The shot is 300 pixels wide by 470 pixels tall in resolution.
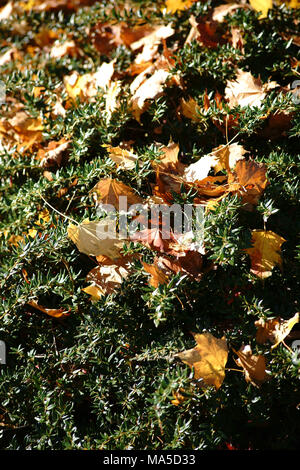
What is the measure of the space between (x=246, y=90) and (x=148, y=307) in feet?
3.84

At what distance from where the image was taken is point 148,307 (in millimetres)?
1717

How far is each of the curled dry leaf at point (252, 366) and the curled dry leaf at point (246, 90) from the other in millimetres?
1135

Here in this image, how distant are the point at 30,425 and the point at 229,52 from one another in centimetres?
192

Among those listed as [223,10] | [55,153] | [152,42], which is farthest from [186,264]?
[223,10]

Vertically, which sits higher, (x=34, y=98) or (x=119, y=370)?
(x=34, y=98)

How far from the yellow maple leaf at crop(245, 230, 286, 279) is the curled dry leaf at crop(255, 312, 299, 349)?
7.6 inches

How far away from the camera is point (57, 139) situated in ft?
7.66

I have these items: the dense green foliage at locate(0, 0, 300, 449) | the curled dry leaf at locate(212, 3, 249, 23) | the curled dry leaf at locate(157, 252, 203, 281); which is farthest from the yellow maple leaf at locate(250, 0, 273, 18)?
the curled dry leaf at locate(157, 252, 203, 281)

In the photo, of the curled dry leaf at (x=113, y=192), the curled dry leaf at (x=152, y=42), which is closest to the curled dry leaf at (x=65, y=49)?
the curled dry leaf at (x=152, y=42)

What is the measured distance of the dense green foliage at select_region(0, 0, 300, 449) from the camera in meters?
1.55

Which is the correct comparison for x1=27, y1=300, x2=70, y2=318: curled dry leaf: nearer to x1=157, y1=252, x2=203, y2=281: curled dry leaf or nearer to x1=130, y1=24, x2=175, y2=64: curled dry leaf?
x1=157, y1=252, x2=203, y2=281: curled dry leaf

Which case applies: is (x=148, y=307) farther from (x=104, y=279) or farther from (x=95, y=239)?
(x=95, y=239)
